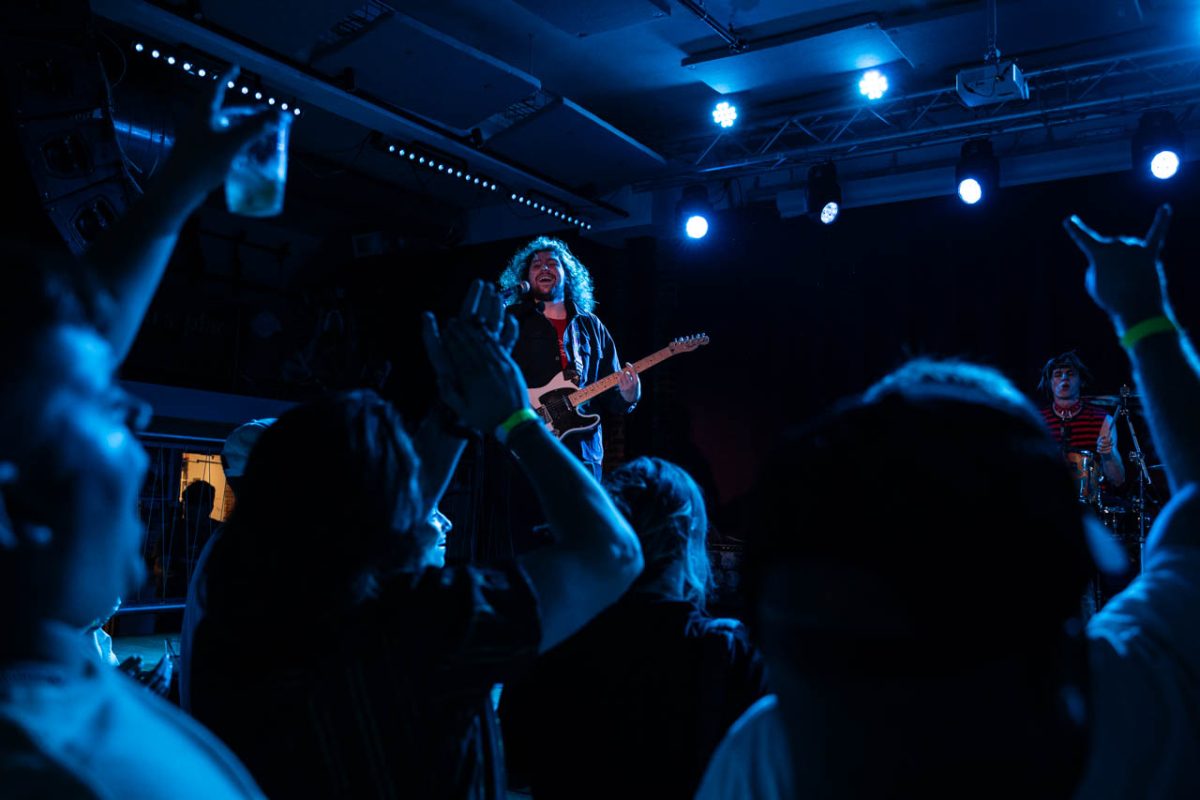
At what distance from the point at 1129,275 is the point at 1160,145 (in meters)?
6.00

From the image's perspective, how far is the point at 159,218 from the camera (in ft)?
2.97

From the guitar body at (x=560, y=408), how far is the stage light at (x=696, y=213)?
2.48 m

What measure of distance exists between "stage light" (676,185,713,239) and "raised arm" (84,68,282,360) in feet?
21.7

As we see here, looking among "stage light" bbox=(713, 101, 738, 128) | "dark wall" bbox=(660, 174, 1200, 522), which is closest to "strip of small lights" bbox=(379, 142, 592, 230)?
"dark wall" bbox=(660, 174, 1200, 522)

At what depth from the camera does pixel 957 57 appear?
236 inches

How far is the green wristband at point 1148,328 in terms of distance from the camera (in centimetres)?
85

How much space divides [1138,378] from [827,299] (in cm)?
698

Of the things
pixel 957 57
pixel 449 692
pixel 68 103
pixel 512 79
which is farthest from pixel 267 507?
pixel 957 57

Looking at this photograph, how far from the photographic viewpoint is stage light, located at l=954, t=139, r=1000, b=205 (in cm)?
638

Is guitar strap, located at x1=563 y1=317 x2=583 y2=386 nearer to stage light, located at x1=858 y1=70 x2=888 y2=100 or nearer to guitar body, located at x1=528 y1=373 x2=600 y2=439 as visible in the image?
guitar body, located at x1=528 y1=373 x2=600 y2=439

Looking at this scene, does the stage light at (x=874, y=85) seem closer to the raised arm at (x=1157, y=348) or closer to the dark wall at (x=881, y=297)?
the dark wall at (x=881, y=297)

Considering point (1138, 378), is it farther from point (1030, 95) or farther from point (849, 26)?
point (1030, 95)

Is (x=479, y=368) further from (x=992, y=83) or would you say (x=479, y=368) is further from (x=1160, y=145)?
(x=1160, y=145)

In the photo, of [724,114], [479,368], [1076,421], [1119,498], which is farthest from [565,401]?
[479,368]
